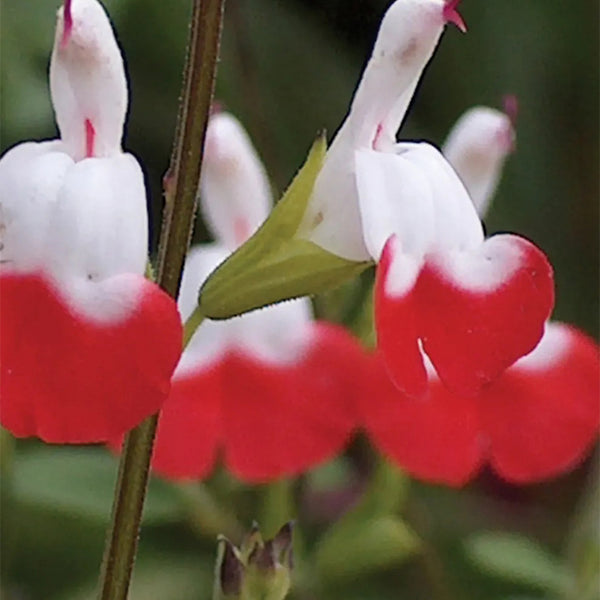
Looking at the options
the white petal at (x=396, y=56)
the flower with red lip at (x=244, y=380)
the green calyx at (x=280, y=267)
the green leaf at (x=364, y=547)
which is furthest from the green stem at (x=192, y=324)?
the green leaf at (x=364, y=547)

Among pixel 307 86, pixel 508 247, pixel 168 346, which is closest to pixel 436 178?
pixel 508 247

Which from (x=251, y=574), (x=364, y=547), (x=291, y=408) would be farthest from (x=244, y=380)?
(x=251, y=574)

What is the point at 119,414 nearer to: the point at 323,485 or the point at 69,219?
the point at 69,219

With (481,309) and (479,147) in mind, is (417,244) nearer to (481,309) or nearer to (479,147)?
(481,309)

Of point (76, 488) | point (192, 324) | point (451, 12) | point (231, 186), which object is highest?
point (451, 12)

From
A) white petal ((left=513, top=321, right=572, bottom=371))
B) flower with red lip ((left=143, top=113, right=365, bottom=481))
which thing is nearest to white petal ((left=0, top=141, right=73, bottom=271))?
flower with red lip ((left=143, top=113, right=365, bottom=481))

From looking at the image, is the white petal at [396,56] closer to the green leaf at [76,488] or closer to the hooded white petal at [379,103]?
the hooded white petal at [379,103]
